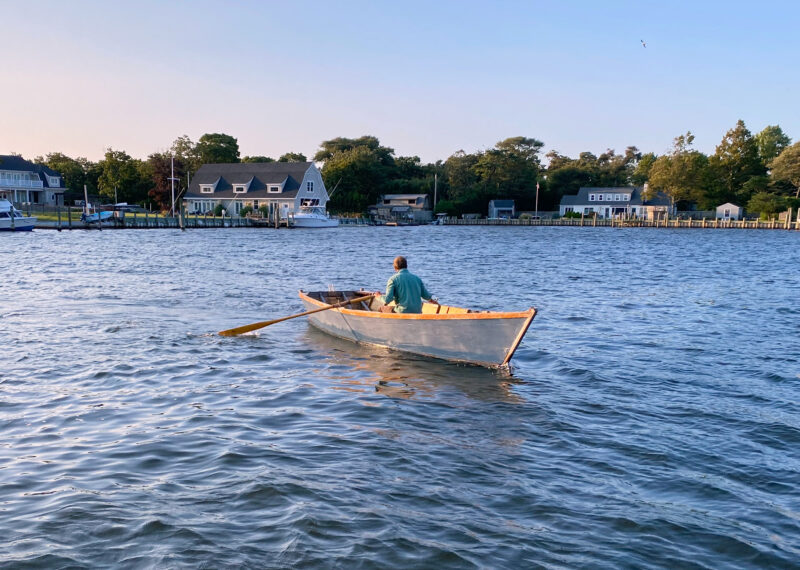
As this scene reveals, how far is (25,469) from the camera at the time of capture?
700cm

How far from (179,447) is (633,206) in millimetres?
112730

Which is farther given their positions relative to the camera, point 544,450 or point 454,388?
point 454,388

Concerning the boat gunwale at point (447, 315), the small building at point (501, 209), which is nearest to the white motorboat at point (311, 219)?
the small building at point (501, 209)

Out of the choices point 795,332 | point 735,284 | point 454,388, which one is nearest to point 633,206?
point 735,284

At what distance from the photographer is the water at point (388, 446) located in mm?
5656

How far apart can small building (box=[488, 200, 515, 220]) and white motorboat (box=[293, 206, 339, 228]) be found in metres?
38.1

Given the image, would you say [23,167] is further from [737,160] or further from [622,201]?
[737,160]

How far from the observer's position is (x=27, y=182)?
265 ft

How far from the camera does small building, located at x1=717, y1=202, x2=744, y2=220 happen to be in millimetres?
102250

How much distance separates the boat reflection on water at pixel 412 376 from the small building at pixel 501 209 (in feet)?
333

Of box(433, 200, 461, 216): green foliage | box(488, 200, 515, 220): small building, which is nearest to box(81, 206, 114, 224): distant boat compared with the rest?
box(433, 200, 461, 216): green foliage

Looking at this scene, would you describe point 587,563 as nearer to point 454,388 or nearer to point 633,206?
point 454,388

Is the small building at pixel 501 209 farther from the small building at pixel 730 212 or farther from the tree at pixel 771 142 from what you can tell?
the tree at pixel 771 142

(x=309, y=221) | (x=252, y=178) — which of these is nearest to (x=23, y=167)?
(x=252, y=178)
